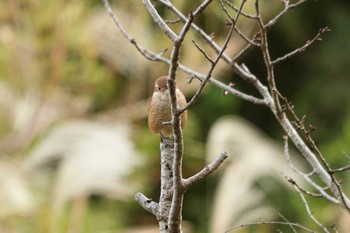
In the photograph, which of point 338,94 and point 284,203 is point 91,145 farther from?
point 338,94

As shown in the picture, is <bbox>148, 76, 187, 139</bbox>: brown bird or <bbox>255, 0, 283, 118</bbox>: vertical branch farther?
<bbox>255, 0, 283, 118</bbox>: vertical branch

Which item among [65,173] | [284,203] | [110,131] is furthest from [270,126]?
[65,173]

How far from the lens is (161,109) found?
2117 millimetres

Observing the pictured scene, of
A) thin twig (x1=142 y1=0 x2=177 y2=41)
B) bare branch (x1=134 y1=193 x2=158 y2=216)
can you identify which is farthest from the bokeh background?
→ thin twig (x1=142 y1=0 x2=177 y2=41)

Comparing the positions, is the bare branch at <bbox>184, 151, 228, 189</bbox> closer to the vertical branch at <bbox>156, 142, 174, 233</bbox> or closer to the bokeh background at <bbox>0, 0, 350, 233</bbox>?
the vertical branch at <bbox>156, 142, 174, 233</bbox>

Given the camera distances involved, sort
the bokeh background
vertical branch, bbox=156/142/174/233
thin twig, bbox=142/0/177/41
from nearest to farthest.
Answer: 1. thin twig, bbox=142/0/177/41
2. vertical branch, bbox=156/142/174/233
3. the bokeh background

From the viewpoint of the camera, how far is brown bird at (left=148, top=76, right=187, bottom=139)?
212 cm

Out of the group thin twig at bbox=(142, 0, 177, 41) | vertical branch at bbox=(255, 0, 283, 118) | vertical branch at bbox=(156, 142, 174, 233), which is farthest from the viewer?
vertical branch at bbox=(255, 0, 283, 118)

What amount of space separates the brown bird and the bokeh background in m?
3.14

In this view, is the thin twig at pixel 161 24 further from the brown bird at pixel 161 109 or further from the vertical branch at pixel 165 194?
the vertical branch at pixel 165 194

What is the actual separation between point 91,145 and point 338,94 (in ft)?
10.3

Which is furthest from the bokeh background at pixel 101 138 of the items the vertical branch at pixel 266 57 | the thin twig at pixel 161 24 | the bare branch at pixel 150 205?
the thin twig at pixel 161 24

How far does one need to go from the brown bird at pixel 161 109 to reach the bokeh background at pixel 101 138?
3.14 meters

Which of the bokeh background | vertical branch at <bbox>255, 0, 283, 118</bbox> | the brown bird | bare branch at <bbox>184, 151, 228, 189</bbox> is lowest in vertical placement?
bare branch at <bbox>184, 151, 228, 189</bbox>
